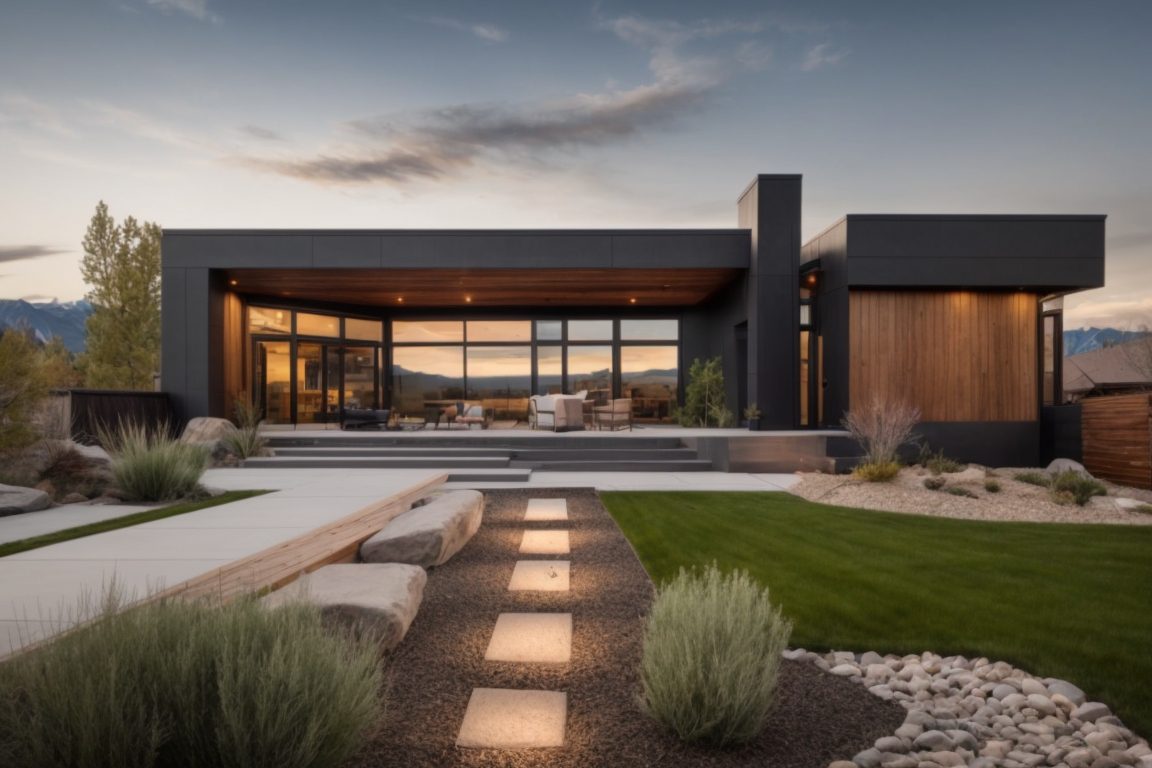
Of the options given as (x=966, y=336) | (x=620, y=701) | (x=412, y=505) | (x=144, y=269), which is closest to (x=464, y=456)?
(x=412, y=505)

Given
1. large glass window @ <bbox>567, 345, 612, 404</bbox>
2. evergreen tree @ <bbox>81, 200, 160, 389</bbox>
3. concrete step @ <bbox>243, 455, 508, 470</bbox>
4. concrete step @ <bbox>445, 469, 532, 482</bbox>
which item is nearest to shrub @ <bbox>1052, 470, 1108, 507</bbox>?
concrete step @ <bbox>445, 469, 532, 482</bbox>

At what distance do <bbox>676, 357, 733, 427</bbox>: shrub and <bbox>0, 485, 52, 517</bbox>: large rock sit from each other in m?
12.2

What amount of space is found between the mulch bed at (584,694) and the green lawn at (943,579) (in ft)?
2.22

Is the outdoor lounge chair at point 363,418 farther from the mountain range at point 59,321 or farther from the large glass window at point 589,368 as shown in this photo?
the mountain range at point 59,321

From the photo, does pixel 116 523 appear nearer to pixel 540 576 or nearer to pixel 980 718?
pixel 540 576

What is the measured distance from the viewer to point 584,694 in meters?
2.53

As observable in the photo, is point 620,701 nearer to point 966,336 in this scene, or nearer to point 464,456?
point 464,456

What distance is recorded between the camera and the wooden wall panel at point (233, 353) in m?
13.2

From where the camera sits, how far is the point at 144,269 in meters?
25.7

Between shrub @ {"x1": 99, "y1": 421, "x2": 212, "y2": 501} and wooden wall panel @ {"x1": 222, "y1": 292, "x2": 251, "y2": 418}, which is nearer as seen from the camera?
shrub @ {"x1": 99, "y1": 421, "x2": 212, "y2": 501}

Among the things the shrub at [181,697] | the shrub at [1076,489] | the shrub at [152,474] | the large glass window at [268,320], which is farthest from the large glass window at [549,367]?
the shrub at [181,697]

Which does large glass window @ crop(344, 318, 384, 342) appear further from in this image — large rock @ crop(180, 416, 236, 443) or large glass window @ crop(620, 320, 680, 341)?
large glass window @ crop(620, 320, 680, 341)

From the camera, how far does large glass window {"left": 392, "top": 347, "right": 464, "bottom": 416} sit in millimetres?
17906

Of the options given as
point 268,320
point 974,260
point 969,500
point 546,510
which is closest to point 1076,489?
point 969,500
